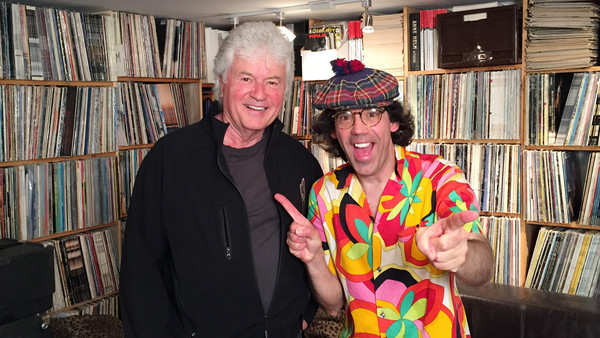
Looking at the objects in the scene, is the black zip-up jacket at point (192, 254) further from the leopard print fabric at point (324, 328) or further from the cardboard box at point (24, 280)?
the leopard print fabric at point (324, 328)

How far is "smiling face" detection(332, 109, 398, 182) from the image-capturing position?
1.68 metres

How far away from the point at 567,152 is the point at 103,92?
9.71 feet

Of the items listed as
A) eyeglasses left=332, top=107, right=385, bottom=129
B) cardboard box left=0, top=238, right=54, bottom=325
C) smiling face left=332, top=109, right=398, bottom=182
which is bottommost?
cardboard box left=0, top=238, right=54, bottom=325

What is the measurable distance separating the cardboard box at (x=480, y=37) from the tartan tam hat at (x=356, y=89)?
2274 mm

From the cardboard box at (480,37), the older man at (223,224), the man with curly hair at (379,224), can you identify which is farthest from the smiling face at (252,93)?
the cardboard box at (480,37)

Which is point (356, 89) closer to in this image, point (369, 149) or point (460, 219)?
point (369, 149)

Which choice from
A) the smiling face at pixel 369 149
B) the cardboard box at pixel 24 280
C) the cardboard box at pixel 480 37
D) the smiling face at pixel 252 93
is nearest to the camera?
the smiling face at pixel 369 149

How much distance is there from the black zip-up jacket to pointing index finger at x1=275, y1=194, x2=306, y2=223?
0.17ft

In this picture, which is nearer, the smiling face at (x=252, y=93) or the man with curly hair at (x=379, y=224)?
the man with curly hair at (x=379, y=224)

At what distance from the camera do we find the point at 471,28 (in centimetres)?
385

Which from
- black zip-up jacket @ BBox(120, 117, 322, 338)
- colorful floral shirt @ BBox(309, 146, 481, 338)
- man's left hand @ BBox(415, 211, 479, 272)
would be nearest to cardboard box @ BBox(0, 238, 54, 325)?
black zip-up jacket @ BBox(120, 117, 322, 338)

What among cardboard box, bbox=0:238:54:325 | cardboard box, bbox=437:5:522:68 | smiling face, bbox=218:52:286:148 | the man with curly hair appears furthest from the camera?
cardboard box, bbox=437:5:522:68

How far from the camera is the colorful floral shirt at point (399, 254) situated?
156cm

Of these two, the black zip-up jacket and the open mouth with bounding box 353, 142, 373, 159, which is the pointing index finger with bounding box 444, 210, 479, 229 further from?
the black zip-up jacket
